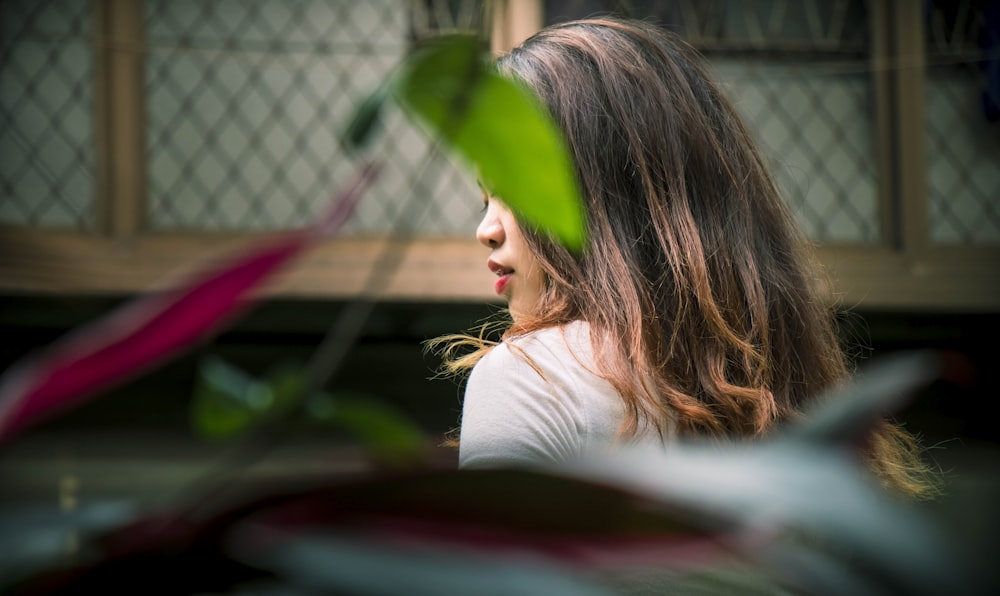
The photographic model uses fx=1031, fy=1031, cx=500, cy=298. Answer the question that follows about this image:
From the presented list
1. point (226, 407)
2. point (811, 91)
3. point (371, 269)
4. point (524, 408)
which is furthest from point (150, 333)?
point (811, 91)

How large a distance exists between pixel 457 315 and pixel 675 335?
5.29 ft

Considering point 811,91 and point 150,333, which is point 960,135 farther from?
point 150,333

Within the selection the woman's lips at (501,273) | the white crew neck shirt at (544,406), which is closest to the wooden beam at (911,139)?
the woman's lips at (501,273)

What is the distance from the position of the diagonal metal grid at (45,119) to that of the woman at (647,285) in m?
1.70

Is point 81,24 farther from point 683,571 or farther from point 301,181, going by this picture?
point 683,571

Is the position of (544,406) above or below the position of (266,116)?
below

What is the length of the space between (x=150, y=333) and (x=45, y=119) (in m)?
2.56

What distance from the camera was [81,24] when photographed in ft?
8.25

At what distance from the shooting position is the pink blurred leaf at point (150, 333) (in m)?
0.17

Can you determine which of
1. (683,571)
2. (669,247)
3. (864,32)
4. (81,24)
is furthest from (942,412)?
(683,571)

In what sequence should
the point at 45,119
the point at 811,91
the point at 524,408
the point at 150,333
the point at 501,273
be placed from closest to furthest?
the point at 150,333 → the point at 524,408 → the point at 501,273 → the point at 45,119 → the point at 811,91

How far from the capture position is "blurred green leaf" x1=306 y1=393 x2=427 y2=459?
18 centimetres

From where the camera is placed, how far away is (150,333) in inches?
6.8

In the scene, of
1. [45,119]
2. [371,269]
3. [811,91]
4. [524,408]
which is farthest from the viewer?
[811,91]
